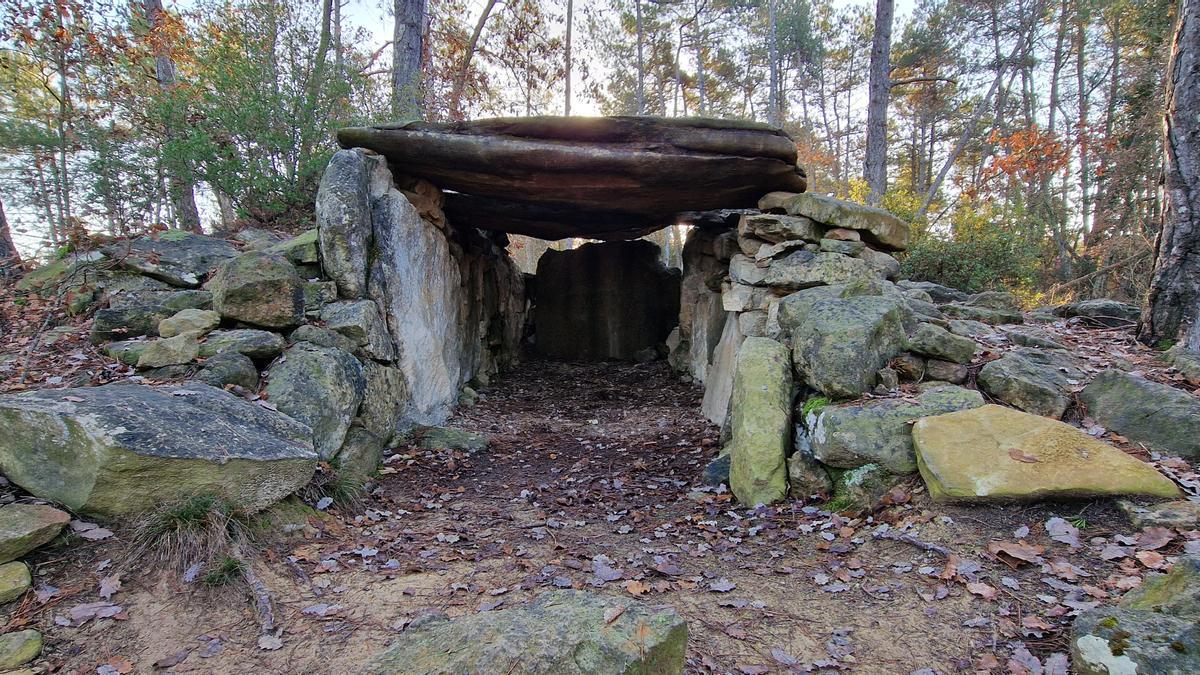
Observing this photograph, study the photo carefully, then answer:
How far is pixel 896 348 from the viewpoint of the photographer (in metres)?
4.68

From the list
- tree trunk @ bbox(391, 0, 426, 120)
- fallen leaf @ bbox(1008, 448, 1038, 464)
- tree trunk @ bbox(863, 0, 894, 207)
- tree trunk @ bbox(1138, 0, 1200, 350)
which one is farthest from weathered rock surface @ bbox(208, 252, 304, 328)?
tree trunk @ bbox(863, 0, 894, 207)

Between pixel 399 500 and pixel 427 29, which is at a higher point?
pixel 427 29

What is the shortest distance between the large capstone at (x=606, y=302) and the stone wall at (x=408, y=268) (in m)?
2.69

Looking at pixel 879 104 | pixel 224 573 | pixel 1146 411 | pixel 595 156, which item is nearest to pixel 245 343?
pixel 224 573

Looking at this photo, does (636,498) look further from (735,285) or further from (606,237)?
(606,237)

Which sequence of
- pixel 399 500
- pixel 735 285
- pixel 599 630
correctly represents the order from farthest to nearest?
pixel 735 285 < pixel 399 500 < pixel 599 630

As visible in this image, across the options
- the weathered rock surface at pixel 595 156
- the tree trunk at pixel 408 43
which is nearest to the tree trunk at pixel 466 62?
the tree trunk at pixel 408 43

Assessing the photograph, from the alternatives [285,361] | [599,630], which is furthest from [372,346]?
[599,630]

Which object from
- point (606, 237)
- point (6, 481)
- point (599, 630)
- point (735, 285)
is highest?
point (606, 237)

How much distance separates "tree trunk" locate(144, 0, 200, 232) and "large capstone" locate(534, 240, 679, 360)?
5.43 m

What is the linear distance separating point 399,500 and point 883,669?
3.34 metres

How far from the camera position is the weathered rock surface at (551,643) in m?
1.88

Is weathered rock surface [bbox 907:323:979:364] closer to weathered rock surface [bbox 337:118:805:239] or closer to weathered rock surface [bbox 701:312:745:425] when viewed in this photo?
weathered rock surface [bbox 701:312:745:425]

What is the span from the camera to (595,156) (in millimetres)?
5922
